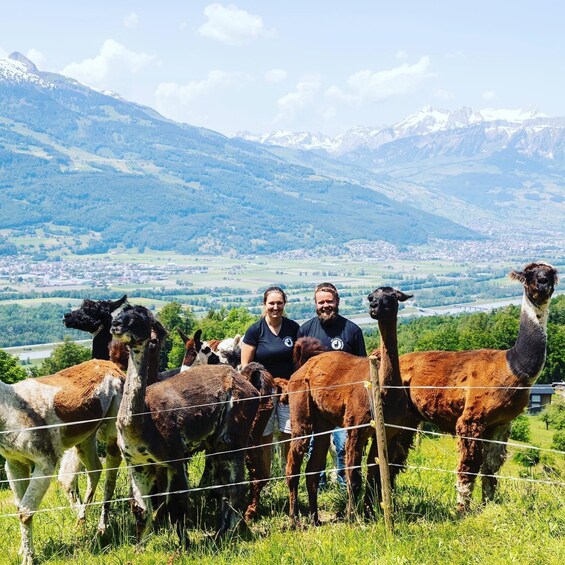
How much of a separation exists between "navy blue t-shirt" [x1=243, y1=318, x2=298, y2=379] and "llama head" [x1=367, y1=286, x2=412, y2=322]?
2.12 metres

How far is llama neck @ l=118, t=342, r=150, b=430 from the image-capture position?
703cm

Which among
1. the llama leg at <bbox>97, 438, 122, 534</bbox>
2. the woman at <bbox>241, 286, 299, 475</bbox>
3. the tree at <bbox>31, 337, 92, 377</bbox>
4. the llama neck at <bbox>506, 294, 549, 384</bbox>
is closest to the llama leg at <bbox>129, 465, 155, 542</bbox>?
the llama leg at <bbox>97, 438, 122, 534</bbox>

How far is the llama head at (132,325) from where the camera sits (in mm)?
6957

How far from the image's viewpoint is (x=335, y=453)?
1055 cm

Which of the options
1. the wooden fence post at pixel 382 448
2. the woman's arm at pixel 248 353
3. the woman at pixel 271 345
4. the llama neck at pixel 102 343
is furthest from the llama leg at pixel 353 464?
the llama neck at pixel 102 343

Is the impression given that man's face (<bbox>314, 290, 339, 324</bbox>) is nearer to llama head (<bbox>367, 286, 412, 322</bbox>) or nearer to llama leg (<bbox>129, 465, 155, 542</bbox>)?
llama head (<bbox>367, 286, 412, 322</bbox>)

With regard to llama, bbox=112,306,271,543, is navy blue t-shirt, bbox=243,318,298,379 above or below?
above

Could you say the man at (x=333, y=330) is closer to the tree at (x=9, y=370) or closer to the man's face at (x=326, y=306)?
the man's face at (x=326, y=306)

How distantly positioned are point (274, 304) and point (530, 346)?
2.83 meters

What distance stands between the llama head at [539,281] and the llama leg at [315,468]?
2.49 metres

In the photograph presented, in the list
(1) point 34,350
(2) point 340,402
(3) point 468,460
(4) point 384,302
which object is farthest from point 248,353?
(1) point 34,350

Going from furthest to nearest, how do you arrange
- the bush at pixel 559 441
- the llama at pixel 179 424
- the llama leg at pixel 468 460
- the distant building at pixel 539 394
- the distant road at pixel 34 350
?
the distant road at pixel 34 350 < the bush at pixel 559 441 < the distant building at pixel 539 394 < the llama leg at pixel 468 460 < the llama at pixel 179 424

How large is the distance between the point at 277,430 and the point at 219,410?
1704 mm

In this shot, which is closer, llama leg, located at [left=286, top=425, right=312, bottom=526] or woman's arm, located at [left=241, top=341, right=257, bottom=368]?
llama leg, located at [left=286, top=425, right=312, bottom=526]
